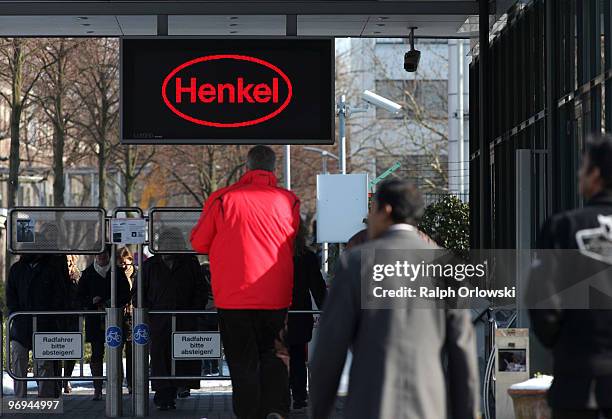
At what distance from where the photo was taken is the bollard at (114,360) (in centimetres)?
1263

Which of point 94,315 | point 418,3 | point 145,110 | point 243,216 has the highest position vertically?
point 418,3

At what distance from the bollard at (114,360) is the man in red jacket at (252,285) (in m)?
3.47

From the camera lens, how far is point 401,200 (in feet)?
18.8

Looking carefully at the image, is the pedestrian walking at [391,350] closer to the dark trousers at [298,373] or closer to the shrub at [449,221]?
the dark trousers at [298,373]

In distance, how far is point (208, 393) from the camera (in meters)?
15.3

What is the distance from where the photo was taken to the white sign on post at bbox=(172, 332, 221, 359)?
43.1 feet

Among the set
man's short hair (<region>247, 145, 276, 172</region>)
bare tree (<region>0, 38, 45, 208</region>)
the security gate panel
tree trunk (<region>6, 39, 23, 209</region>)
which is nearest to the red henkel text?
the security gate panel

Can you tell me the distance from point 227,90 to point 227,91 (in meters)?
0.01

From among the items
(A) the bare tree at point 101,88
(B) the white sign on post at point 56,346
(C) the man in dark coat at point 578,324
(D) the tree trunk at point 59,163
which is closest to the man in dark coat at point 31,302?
(B) the white sign on post at point 56,346

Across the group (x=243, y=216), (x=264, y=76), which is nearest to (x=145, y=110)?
(x=264, y=76)

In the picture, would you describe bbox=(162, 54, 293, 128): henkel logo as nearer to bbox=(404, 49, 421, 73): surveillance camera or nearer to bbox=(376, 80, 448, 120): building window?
bbox=(404, 49, 421, 73): surveillance camera

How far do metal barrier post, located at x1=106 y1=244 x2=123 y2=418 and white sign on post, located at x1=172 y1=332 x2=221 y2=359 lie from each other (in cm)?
64

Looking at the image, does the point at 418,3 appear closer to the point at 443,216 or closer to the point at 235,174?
the point at 443,216

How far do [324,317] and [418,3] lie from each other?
26.8 feet
